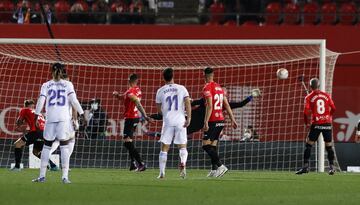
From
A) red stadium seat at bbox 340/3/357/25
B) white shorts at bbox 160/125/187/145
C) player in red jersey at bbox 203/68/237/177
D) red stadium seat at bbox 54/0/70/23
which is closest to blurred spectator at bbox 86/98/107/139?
red stadium seat at bbox 54/0/70/23

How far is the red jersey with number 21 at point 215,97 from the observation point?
60.5 feet

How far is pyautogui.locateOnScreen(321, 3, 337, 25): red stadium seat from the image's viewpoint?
105 feet

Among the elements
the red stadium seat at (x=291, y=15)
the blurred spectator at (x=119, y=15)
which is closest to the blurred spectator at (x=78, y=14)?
the blurred spectator at (x=119, y=15)

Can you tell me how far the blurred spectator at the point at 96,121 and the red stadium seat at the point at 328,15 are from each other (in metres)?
9.25

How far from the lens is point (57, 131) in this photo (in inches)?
626

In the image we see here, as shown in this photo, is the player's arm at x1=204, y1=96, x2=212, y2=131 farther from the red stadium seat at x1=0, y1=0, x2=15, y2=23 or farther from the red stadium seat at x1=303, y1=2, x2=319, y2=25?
the red stadium seat at x1=0, y1=0, x2=15, y2=23

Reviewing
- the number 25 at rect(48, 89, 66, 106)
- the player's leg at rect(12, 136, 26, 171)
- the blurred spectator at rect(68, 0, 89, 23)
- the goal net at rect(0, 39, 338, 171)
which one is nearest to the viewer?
the number 25 at rect(48, 89, 66, 106)

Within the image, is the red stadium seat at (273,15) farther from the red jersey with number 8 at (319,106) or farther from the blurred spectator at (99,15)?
the red jersey with number 8 at (319,106)

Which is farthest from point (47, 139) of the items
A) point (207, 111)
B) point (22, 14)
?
point (22, 14)

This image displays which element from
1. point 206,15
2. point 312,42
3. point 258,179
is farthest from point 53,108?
point 206,15

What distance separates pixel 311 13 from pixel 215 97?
13.9 metres

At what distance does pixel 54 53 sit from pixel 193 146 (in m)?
5.19

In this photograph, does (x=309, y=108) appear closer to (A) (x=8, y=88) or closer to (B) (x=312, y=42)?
(B) (x=312, y=42)

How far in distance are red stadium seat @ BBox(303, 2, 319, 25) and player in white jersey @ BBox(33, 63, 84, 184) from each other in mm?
17004
